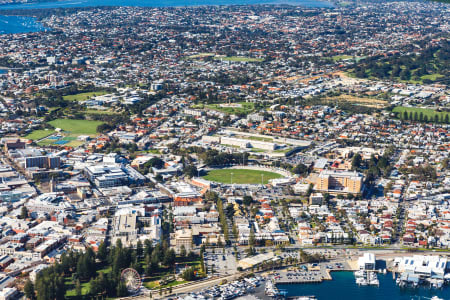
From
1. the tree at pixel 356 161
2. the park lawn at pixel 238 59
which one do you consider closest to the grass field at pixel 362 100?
the tree at pixel 356 161

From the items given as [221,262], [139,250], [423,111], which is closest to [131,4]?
[423,111]

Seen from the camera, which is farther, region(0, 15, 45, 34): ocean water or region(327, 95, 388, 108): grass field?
region(0, 15, 45, 34): ocean water

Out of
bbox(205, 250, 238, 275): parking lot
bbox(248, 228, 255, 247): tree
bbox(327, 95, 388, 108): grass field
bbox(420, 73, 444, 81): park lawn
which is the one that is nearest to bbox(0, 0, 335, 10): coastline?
bbox(420, 73, 444, 81): park lawn

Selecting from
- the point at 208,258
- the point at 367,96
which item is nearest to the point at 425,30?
the point at 367,96

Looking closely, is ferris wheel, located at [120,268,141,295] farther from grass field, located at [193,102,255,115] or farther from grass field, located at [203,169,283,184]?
grass field, located at [193,102,255,115]

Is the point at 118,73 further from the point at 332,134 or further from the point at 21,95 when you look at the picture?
the point at 332,134
